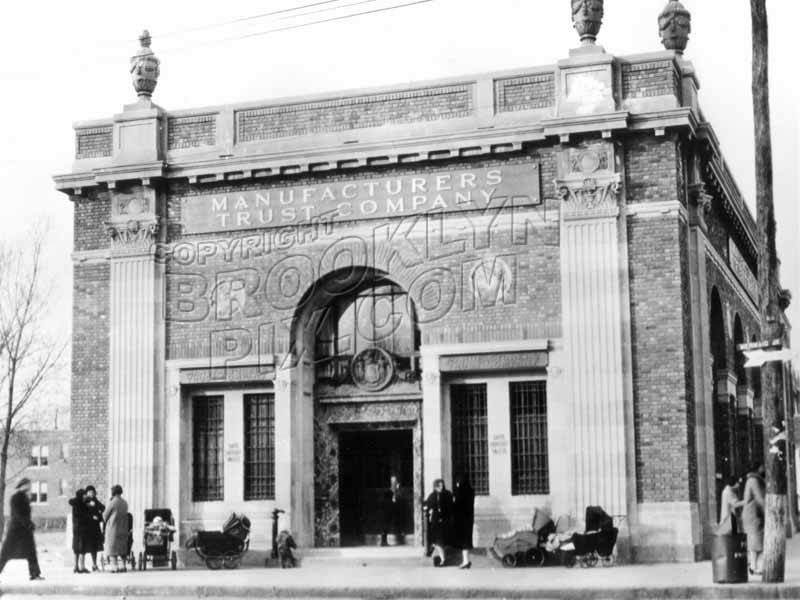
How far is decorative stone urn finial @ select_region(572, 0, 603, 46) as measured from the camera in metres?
25.2

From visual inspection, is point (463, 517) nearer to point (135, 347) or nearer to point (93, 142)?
point (135, 347)

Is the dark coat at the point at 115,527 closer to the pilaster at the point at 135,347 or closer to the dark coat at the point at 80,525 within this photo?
the dark coat at the point at 80,525

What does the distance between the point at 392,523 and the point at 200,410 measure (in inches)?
187

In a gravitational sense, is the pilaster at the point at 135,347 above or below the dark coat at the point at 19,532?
above

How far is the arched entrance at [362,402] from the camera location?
26484 millimetres

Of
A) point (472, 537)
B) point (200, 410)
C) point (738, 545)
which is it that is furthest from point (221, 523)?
point (738, 545)

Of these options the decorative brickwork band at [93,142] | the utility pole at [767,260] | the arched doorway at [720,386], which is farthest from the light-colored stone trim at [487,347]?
the decorative brickwork band at [93,142]

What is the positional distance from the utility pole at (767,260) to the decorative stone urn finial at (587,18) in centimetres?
706

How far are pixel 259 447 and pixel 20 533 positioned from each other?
655 cm

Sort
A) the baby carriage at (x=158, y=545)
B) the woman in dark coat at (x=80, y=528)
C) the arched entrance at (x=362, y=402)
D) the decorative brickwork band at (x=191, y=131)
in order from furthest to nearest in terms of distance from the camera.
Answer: the decorative brickwork band at (x=191, y=131) → the arched entrance at (x=362, y=402) → the baby carriage at (x=158, y=545) → the woman in dark coat at (x=80, y=528)

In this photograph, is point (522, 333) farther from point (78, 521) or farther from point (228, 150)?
point (78, 521)

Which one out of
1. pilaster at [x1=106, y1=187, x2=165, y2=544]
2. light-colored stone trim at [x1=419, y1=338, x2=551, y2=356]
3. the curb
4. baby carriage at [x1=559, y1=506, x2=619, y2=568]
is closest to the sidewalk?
the curb

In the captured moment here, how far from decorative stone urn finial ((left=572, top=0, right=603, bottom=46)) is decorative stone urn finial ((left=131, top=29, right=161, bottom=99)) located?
30.3ft

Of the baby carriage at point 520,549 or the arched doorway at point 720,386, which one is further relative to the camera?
the arched doorway at point 720,386
